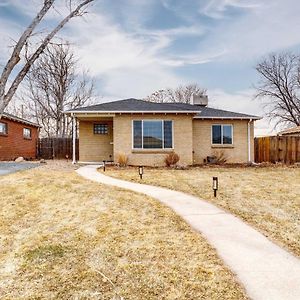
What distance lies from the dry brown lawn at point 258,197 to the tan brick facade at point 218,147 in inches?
231

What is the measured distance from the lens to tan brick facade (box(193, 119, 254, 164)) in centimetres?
1823

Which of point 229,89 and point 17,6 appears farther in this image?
point 229,89

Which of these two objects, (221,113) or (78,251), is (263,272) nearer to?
(78,251)

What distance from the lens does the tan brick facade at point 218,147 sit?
18.2 meters

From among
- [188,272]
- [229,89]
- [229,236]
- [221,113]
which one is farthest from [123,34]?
[229,89]

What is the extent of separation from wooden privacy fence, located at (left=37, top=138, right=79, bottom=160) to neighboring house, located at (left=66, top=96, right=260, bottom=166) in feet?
19.0

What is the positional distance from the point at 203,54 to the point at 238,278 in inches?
568

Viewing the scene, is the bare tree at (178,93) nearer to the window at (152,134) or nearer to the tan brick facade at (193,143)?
the tan brick facade at (193,143)

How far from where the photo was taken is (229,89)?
2806 centimetres

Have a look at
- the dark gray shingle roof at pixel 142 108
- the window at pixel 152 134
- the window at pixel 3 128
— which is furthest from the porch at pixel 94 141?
the window at pixel 3 128

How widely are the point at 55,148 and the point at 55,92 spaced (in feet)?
28.3

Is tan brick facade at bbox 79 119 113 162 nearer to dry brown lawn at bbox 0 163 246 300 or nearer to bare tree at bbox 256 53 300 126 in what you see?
dry brown lawn at bbox 0 163 246 300

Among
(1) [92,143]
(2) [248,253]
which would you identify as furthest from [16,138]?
(2) [248,253]

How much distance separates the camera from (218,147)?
60.0 feet
